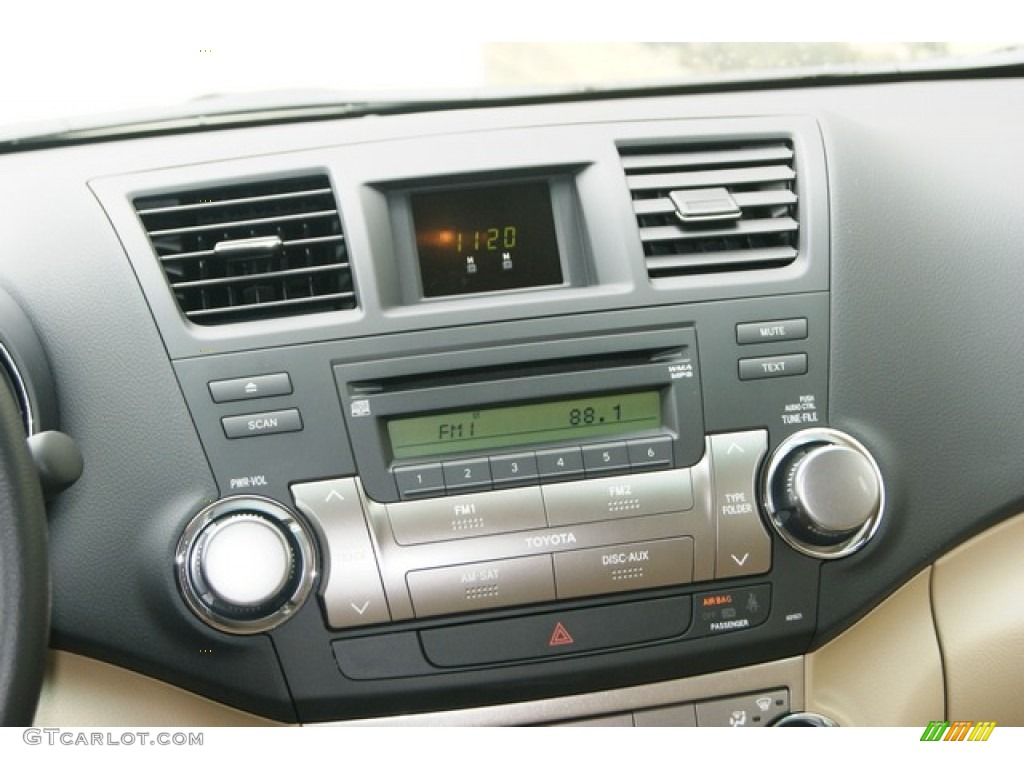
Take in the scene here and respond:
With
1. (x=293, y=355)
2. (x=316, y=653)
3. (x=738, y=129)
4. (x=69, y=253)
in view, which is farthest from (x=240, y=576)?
(x=738, y=129)

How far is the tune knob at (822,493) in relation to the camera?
3.88 feet

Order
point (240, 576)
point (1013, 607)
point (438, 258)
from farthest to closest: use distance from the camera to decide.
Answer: point (1013, 607), point (438, 258), point (240, 576)

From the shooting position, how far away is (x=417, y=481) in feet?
3.82

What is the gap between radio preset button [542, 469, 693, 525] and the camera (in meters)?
1.18

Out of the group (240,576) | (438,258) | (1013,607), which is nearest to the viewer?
(240,576)

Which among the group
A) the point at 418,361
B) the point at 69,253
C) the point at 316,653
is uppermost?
the point at 69,253

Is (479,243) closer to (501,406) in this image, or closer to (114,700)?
(501,406)

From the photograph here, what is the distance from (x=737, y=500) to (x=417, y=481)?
39 centimetres

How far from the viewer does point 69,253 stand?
1.18m

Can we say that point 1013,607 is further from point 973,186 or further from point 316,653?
point 316,653

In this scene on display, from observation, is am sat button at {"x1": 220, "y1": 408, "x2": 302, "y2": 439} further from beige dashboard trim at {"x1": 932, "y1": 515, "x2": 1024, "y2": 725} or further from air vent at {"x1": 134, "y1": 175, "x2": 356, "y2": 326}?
beige dashboard trim at {"x1": 932, "y1": 515, "x2": 1024, "y2": 725}

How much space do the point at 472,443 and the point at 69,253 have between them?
20.6 inches

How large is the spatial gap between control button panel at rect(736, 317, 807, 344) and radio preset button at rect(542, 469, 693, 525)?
0.59 feet

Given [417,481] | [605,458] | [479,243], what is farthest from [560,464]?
[479,243]
